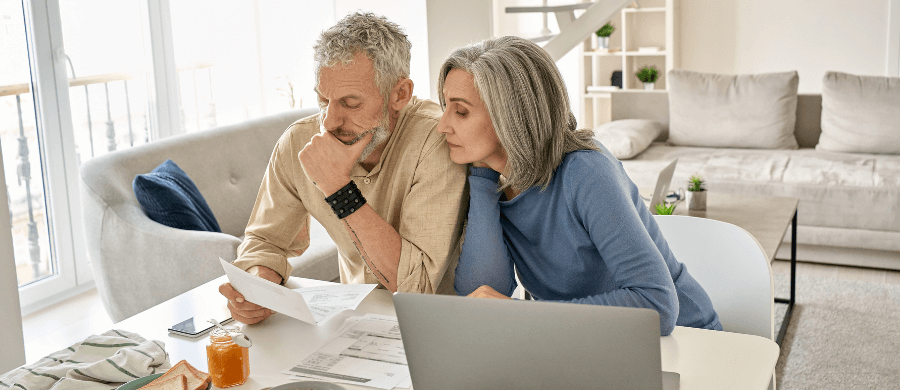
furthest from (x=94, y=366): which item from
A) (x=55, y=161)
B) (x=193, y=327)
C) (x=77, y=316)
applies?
(x=55, y=161)

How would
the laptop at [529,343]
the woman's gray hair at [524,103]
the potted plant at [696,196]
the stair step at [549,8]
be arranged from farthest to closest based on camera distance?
the stair step at [549,8] → the potted plant at [696,196] → the woman's gray hair at [524,103] → the laptop at [529,343]

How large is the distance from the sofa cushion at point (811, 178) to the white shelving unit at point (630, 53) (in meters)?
2.21

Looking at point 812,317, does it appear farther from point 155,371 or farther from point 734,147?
point 155,371

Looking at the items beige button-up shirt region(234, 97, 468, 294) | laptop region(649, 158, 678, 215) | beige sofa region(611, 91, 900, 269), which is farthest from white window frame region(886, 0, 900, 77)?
beige button-up shirt region(234, 97, 468, 294)

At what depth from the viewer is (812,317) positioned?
2967 mm

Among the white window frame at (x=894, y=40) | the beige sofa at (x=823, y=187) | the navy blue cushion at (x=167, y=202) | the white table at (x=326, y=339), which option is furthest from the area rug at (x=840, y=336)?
the white window frame at (x=894, y=40)

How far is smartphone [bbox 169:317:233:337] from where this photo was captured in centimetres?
131

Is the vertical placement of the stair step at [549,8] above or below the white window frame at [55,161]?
above

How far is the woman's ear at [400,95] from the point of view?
4.99 feet

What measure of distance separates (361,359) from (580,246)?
0.45m

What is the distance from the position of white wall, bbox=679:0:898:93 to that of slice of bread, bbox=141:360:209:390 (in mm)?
5873

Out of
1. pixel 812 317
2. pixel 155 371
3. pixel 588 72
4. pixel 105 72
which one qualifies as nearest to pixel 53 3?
pixel 105 72

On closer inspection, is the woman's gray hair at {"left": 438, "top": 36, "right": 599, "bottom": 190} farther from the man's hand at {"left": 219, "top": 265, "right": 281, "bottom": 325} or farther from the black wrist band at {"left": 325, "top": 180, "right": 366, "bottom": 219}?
the man's hand at {"left": 219, "top": 265, "right": 281, "bottom": 325}

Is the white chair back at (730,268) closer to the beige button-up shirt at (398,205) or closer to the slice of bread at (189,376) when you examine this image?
the beige button-up shirt at (398,205)
